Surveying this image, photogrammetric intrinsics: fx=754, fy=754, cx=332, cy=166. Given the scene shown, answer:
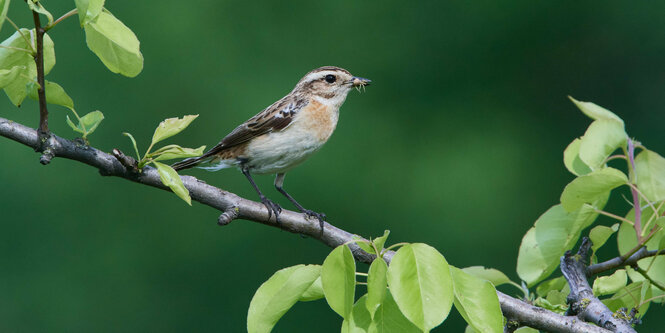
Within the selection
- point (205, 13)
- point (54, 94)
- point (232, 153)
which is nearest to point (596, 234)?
point (54, 94)

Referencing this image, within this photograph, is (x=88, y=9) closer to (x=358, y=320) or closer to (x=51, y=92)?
(x=51, y=92)

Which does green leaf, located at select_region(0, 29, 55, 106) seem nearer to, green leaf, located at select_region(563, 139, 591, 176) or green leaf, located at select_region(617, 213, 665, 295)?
green leaf, located at select_region(563, 139, 591, 176)

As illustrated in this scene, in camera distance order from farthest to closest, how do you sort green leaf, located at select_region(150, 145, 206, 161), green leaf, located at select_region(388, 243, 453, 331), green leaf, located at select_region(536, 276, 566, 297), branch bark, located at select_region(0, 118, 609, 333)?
green leaf, located at select_region(536, 276, 566, 297)
branch bark, located at select_region(0, 118, 609, 333)
green leaf, located at select_region(150, 145, 206, 161)
green leaf, located at select_region(388, 243, 453, 331)

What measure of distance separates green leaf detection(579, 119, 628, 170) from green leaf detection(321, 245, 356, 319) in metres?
0.76

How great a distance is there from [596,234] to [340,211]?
9.87 meters

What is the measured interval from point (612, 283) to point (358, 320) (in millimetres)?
896

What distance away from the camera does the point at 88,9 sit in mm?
1477

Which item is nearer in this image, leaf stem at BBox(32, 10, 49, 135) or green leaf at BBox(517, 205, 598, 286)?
leaf stem at BBox(32, 10, 49, 135)

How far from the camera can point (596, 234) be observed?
1.94m

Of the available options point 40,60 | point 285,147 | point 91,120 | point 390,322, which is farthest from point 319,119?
point 390,322

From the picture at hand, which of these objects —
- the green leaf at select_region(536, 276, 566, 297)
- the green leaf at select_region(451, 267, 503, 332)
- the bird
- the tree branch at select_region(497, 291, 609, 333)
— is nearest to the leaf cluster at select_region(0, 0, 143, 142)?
the green leaf at select_region(451, 267, 503, 332)

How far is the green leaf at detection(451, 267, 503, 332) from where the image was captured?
4.62 feet

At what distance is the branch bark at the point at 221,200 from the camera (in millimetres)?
1812

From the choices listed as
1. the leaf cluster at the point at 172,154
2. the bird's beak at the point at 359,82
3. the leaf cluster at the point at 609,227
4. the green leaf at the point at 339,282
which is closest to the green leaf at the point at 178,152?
the leaf cluster at the point at 172,154
